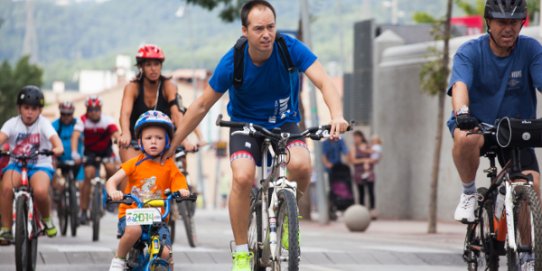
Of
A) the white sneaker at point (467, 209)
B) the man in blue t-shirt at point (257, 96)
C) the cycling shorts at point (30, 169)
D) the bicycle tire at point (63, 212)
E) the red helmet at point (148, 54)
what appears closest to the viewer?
the man in blue t-shirt at point (257, 96)

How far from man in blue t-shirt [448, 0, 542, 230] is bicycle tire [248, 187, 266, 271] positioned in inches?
56.0

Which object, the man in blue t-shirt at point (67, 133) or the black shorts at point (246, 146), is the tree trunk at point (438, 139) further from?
the black shorts at point (246, 146)

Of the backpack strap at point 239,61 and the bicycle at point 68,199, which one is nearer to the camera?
the backpack strap at point 239,61

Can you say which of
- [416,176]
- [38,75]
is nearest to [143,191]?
[416,176]

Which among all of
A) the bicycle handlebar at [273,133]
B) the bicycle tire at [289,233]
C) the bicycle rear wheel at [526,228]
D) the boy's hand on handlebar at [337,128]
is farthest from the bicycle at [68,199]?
the bicycle rear wheel at [526,228]

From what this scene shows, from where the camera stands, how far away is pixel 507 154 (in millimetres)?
9812

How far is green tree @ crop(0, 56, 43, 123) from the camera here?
58.1 m

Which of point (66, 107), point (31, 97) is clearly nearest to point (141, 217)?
point (31, 97)

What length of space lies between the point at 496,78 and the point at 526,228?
1.25 m

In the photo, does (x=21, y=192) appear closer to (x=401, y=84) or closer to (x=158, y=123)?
(x=158, y=123)

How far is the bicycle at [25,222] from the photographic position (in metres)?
12.3

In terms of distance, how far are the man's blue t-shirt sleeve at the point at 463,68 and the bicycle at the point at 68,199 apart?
396 inches

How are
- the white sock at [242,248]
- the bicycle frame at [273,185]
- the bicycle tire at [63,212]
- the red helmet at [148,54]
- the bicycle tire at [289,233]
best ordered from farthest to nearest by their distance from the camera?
the bicycle tire at [63,212]
the red helmet at [148,54]
the white sock at [242,248]
the bicycle frame at [273,185]
the bicycle tire at [289,233]

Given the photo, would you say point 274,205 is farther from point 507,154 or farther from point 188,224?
point 188,224
